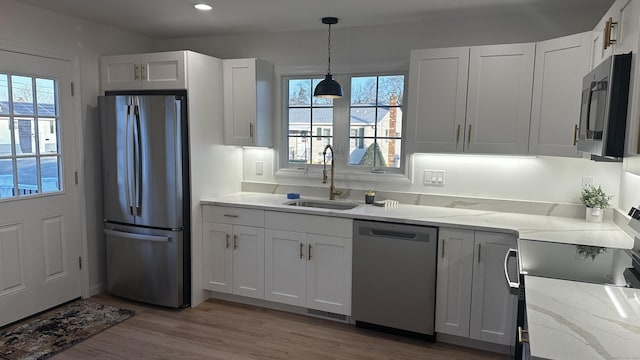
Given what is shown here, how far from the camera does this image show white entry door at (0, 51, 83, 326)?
3.11m

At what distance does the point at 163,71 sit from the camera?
352 cm

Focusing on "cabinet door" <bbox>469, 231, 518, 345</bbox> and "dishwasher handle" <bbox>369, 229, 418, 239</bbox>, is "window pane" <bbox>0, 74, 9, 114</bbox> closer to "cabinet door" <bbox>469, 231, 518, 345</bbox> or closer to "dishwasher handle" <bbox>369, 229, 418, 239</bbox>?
"dishwasher handle" <bbox>369, 229, 418, 239</bbox>

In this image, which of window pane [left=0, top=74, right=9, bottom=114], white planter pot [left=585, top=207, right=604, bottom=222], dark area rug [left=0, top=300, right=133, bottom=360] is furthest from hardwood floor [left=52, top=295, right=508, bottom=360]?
window pane [left=0, top=74, right=9, bottom=114]

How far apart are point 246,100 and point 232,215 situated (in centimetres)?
100

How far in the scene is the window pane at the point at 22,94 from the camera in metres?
3.12

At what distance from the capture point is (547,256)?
2.07 meters

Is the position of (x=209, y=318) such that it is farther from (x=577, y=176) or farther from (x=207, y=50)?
(x=577, y=176)

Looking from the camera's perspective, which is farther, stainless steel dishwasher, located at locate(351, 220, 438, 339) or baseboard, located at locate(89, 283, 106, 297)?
baseboard, located at locate(89, 283, 106, 297)

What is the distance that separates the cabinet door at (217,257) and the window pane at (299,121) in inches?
43.3

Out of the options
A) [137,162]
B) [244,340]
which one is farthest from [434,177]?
[137,162]

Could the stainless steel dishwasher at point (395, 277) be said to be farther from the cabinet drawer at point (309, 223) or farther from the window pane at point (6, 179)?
the window pane at point (6, 179)

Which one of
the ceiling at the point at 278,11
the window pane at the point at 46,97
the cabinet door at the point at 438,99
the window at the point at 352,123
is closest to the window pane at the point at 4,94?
the window pane at the point at 46,97

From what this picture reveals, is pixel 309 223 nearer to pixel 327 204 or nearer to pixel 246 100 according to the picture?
pixel 327 204

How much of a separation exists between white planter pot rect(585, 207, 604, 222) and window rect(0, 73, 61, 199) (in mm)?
3967
